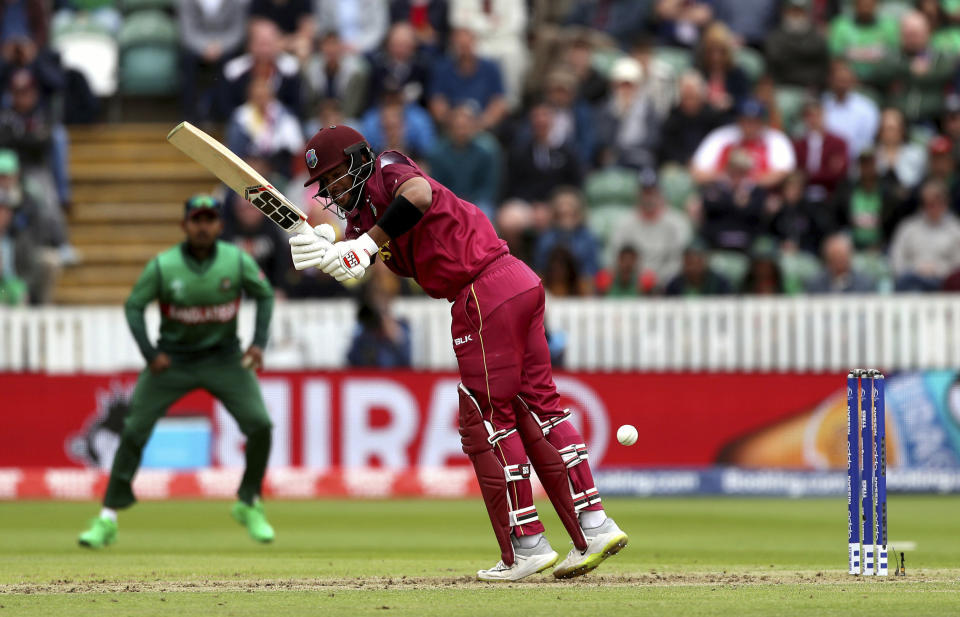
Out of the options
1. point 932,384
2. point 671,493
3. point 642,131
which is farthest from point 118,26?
point 932,384

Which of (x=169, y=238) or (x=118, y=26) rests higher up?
(x=118, y=26)

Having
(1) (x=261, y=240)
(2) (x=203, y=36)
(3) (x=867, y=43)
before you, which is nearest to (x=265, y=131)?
(1) (x=261, y=240)

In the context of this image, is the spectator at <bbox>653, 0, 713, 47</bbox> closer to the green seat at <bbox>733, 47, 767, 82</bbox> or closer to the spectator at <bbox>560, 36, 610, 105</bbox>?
the green seat at <bbox>733, 47, 767, 82</bbox>

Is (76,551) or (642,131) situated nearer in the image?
(76,551)

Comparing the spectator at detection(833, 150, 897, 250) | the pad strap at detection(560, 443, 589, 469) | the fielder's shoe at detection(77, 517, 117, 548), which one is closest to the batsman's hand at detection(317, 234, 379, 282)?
the pad strap at detection(560, 443, 589, 469)

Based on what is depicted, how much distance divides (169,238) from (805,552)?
10090mm

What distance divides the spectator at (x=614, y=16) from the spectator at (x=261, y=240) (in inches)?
204

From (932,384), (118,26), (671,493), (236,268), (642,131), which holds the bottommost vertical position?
(671,493)

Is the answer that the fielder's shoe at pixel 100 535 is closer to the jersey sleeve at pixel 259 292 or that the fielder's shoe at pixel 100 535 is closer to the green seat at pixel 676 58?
the jersey sleeve at pixel 259 292

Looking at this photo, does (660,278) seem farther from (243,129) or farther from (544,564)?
Answer: (544,564)

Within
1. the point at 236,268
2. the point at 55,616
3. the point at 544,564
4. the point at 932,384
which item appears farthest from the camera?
the point at 932,384

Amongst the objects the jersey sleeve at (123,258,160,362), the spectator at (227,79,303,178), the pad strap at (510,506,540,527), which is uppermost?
the spectator at (227,79,303,178)

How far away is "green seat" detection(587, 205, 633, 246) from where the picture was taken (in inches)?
687

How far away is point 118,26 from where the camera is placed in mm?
20141
